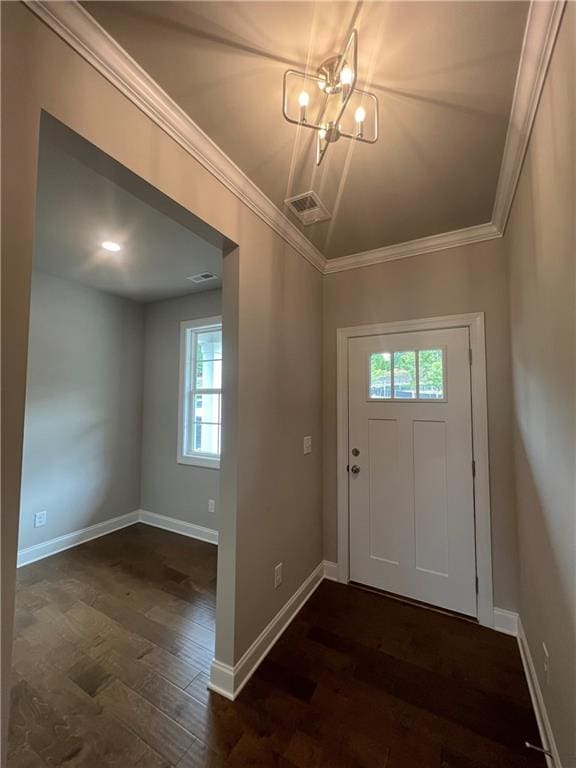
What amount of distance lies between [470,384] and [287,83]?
194 cm

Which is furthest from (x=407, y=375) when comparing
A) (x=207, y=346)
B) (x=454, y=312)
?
(x=207, y=346)

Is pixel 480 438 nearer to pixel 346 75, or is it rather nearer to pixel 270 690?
pixel 270 690

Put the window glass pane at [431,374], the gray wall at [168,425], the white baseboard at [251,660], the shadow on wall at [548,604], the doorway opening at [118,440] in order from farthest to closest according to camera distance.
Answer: the gray wall at [168,425], the window glass pane at [431,374], the doorway opening at [118,440], the white baseboard at [251,660], the shadow on wall at [548,604]

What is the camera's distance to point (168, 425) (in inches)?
143

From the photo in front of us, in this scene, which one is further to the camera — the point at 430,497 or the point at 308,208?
the point at 430,497

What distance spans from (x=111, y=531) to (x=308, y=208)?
3.70 metres

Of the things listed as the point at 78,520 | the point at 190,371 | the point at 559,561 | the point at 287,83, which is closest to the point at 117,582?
the point at 78,520

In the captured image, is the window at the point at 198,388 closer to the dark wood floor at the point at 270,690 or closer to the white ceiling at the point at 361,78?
the dark wood floor at the point at 270,690

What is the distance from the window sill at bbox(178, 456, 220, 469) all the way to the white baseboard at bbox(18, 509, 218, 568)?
633 millimetres

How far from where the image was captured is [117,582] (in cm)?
249

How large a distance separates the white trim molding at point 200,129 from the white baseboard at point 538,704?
2.47 metres

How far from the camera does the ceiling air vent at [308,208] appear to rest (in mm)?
1873

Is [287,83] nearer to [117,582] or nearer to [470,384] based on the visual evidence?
[470,384]

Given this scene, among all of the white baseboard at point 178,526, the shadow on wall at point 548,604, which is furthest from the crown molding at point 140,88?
the white baseboard at point 178,526
